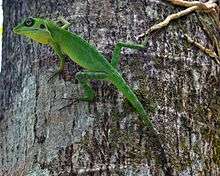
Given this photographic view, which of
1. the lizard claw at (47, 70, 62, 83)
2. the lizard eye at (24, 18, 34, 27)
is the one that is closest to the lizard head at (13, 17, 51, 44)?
the lizard eye at (24, 18, 34, 27)

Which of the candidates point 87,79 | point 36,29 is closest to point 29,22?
point 36,29

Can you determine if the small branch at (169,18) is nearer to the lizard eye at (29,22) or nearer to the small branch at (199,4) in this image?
the small branch at (199,4)

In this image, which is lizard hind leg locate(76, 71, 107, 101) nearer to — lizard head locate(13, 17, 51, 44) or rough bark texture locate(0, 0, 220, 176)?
rough bark texture locate(0, 0, 220, 176)

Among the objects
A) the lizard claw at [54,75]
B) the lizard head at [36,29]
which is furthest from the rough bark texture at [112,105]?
the lizard head at [36,29]

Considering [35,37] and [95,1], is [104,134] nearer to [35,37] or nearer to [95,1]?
[35,37]

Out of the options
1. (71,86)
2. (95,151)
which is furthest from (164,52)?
(95,151)

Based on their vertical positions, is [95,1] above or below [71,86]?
above

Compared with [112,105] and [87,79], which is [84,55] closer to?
[87,79]
